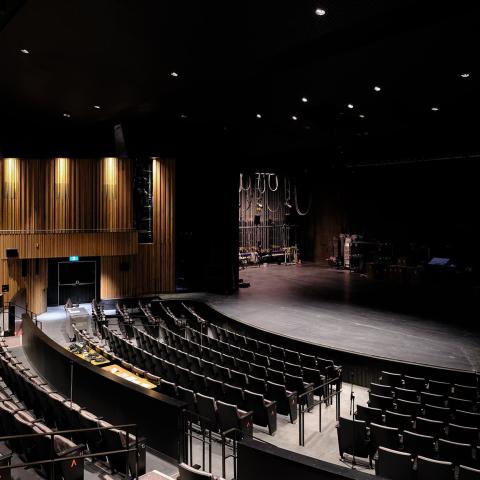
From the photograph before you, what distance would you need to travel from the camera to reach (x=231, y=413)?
6879mm

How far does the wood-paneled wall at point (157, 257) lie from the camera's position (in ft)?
58.1

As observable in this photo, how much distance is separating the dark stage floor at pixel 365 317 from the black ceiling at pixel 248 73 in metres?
4.69

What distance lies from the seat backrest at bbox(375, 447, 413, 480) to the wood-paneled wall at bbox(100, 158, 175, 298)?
1334 cm

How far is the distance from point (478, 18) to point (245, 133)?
32.1 feet

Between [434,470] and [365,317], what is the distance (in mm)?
8891

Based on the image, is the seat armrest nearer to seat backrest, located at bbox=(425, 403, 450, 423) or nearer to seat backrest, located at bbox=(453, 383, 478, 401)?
seat backrest, located at bbox=(425, 403, 450, 423)

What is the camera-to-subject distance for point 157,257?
18.1 m

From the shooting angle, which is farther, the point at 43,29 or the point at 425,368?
the point at 425,368

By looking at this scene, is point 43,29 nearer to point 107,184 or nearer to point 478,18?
point 478,18

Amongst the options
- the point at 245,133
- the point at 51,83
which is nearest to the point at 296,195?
the point at 245,133

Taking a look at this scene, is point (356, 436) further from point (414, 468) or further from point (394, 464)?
point (394, 464)

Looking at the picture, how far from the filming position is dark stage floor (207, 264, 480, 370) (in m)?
10.9

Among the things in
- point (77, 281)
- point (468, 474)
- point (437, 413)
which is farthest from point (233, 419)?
point (77, 281)

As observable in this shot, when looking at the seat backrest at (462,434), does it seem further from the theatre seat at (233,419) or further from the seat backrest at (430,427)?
the theatre seat at (233,419)
